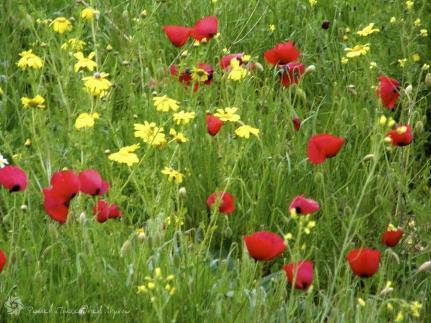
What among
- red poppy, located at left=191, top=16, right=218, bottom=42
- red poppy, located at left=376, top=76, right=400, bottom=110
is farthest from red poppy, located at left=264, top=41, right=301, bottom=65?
red poppy, located at left=376, top=76, right=400, bottom=110

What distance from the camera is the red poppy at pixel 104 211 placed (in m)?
2.03

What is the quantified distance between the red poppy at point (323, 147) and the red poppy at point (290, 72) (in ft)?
2.12

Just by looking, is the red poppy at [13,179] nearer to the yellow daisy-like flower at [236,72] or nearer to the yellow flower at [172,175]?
the yellow flower at [172,175]

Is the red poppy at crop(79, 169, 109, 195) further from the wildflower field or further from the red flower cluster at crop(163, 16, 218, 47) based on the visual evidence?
the red flower cluster at crop(163, 16, 218, 47)

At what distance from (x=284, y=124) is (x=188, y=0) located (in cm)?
89

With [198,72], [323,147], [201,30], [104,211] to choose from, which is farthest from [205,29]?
[104,211]

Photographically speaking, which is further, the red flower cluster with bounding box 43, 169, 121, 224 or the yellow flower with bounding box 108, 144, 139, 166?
the yellow flower with bounding box 108, 144, 139, 166

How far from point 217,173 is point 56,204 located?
0.79 metres

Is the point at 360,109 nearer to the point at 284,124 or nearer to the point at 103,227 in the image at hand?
the point at 284,124

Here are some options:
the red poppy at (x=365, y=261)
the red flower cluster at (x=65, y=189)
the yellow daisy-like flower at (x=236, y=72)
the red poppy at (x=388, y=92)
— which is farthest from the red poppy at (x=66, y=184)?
the red poppy at (x=388, y=92)

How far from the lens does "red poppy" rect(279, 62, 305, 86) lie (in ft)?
9.04

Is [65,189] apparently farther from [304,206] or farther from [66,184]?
[304,206]

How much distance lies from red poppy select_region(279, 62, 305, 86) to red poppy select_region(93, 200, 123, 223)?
0.83 m

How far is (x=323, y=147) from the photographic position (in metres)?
2.12
